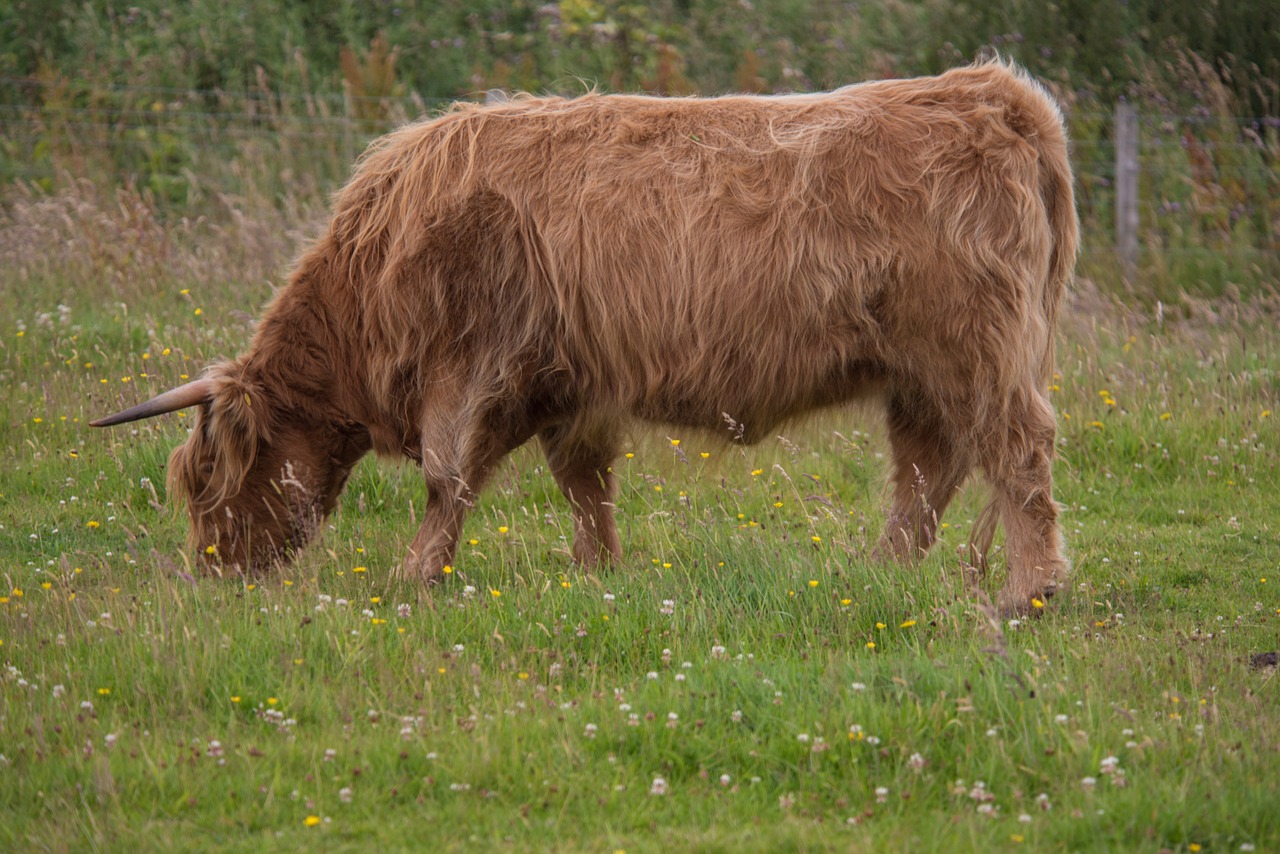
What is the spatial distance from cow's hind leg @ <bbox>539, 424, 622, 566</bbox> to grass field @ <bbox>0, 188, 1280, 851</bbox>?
0.41 ft

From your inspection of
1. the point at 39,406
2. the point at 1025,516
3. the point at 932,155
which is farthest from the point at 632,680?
the point at 39,406

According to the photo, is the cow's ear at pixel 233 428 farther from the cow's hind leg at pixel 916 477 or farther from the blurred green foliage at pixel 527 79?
the blurred green foliage at pixel 527 79

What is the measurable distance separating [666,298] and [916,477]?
4.15ft

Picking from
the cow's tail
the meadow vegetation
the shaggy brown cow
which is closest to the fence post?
the meadow vegetation

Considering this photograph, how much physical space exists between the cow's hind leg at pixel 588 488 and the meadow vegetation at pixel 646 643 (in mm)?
119

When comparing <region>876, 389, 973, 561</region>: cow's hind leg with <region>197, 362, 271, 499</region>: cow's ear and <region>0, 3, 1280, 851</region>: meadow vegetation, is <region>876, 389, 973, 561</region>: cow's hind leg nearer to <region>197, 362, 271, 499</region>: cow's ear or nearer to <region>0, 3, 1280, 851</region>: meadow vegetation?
<region>0, 3, 1280, 851</region>: meadow vegetation

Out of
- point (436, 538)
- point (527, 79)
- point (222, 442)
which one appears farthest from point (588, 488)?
point (527, 79)

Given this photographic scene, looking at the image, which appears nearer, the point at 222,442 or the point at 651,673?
the point at 651,673

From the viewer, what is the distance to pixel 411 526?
547 centimetres

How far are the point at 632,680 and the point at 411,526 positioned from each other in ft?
6.85

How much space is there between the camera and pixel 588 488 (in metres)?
5.13

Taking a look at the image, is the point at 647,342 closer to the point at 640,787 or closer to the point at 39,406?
the point at 640,787

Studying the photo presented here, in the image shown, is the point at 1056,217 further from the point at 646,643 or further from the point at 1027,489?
the point at 646,643

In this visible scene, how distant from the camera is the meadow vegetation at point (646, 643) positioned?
9.59 ft
